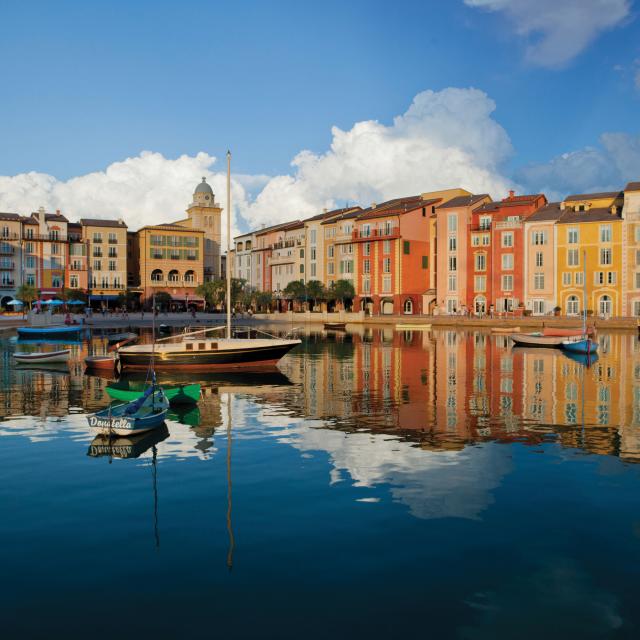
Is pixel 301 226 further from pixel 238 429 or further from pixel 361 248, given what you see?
pixel 238 429

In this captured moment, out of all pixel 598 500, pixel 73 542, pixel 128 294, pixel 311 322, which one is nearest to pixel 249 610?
pixel 73 542

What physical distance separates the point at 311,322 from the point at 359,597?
9628cm

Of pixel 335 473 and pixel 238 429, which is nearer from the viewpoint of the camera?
pixel 335 473

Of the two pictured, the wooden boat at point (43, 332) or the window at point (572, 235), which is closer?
the wooden boat at point (43, 332)

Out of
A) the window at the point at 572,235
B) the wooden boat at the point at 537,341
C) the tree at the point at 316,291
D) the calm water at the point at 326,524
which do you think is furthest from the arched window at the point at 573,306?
the calm water at the point at 326,524

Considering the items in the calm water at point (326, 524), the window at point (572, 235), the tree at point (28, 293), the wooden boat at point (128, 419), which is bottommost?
the calm water at point (326, 524)

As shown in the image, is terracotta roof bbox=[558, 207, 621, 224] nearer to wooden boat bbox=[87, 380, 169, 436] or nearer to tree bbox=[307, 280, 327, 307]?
tree bbox=[307, 280, 327, 307]

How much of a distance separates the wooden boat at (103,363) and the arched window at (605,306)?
67909mm

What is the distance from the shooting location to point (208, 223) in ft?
449

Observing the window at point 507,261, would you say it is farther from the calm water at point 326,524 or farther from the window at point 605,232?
the calm water at point 326,524

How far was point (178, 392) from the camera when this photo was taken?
2578cm

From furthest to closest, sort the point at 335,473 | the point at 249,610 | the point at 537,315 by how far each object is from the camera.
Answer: the point at 537,315
the point at 335,473
the point at 249,610

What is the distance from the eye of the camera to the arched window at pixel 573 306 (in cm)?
8831

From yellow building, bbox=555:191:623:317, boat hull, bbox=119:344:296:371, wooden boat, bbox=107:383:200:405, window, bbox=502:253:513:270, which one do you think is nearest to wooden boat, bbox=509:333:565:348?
boat hull, bbox=119:344:296:371
